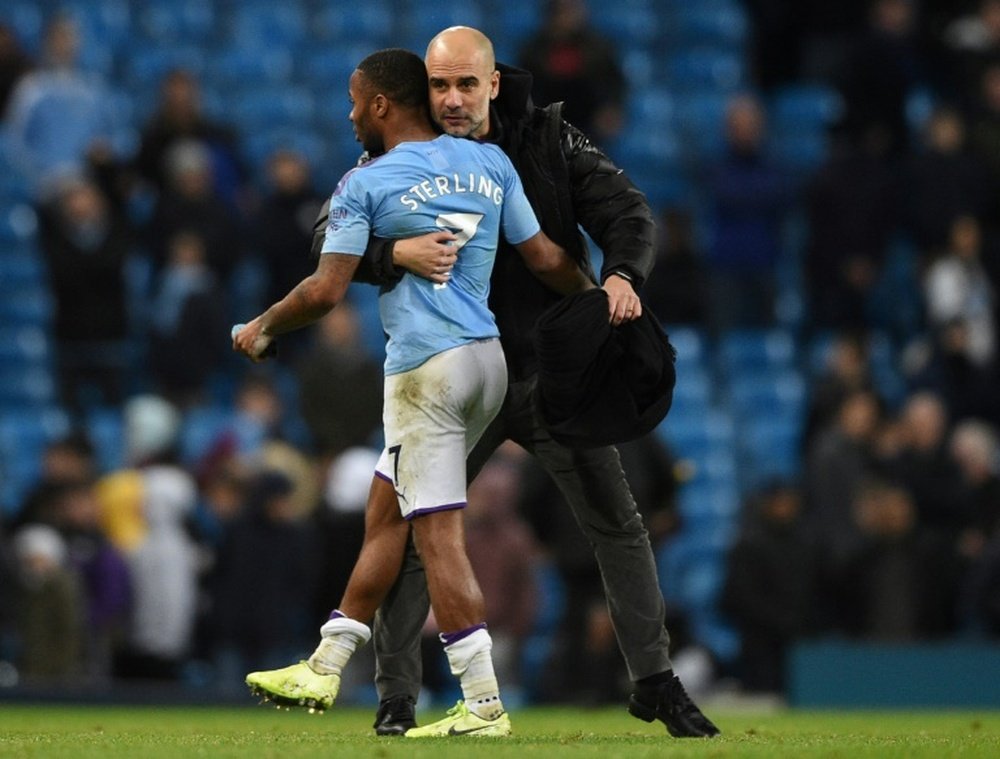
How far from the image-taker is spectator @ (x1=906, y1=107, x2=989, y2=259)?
17609 mm

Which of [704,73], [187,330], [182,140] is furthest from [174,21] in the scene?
[704,73]

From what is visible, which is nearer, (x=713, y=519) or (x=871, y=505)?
(x=871, y=505)

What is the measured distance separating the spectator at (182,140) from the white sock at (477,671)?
10294mm

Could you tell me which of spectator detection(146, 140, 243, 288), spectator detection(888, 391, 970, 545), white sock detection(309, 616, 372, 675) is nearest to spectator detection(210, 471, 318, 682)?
spectator detection(146, 140, 243, 288)

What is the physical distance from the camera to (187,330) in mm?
16188

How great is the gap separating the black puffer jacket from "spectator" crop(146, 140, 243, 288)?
9148 mm

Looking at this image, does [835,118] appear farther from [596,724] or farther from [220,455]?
[596,724]

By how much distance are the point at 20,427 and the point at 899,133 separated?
25.2 ft

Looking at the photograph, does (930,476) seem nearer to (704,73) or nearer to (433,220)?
(704,73)

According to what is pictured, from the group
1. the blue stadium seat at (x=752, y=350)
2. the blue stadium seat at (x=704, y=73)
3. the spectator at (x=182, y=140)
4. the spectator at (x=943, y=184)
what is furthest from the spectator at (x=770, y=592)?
the blue stadium seat at (x=704, y=73)

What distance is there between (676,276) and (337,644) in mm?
9846

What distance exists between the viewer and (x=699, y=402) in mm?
17562

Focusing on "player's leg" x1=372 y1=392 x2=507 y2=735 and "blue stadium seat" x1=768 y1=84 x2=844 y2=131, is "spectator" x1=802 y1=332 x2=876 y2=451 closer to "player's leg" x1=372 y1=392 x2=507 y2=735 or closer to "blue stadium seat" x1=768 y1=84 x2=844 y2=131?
"blue stadium seat" x1=768 y1=84 x2=844 y2=131

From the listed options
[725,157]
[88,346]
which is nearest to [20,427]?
[88,346]
